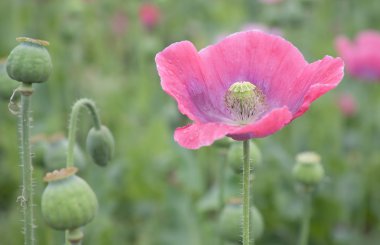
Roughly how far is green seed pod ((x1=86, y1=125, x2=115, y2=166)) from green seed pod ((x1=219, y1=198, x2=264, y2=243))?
359 mm

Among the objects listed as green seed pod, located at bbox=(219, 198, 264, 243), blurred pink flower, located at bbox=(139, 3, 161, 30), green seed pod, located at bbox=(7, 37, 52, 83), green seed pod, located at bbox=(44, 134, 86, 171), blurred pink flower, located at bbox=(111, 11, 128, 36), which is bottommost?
green seed pod, located at bbox=(219, 198, 264, 243)

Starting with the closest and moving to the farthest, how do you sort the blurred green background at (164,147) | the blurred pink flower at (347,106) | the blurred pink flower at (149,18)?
the blurred green background at (164,147)
the blurred pink flower at (347,106)
the blurred pink flower at (149,18)

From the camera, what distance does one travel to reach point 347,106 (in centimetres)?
377

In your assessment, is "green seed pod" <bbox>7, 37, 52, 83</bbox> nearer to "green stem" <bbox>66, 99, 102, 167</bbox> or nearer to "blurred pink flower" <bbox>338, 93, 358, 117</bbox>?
"green stem" <bbox>66, 99, 102, 167</bbox>

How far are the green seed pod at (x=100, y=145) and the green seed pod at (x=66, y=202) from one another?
0.25 metres

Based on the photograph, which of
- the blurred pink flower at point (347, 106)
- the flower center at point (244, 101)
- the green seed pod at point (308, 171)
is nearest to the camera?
the flower center at point (244, 101)

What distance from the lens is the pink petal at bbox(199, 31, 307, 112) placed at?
1.50 m

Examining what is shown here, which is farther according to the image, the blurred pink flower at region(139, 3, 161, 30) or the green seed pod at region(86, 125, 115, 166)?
the blurred pink flower at region(139, 3, 161, 30)

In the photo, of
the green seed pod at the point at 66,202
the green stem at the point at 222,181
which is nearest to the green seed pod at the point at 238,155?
the green stem at the point at 222,181

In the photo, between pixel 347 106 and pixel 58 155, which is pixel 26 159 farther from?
pixel 347 106

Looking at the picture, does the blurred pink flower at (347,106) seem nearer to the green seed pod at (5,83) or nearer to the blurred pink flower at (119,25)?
the blurred pink flower at (119,25)

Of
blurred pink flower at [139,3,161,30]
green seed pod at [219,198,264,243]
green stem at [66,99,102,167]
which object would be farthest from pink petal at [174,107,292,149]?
blurred pink flower at [139,3,161,30]

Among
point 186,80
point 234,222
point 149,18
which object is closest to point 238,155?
point 234,222

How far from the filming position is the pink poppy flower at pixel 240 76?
1.40 meters
